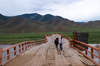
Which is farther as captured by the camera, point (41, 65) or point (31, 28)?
point (31, 28)

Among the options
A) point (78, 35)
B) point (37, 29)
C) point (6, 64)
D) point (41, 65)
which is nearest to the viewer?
point (41, 65)

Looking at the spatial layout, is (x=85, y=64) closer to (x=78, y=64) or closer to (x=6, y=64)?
(x=78, y=64)

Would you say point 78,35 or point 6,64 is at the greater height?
point 78,35

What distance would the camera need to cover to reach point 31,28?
199m

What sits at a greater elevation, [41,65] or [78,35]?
[78,35]

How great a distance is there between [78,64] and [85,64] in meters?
0.42

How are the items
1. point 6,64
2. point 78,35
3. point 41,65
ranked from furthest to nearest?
point 78,35
point 6,64
point 41,65

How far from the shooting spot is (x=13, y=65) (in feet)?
26.5

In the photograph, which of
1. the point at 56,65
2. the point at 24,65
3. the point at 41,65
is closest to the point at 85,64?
the point at 56,65

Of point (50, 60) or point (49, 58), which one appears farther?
point (49, 58)

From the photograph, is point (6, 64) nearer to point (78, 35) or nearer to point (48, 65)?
point (48, 65)

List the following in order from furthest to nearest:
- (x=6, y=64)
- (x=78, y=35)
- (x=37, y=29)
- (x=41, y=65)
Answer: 1. (x=37, y=29)
2. (x=78, y=35)
3. (x=6, y=64)
4. (x=41, y=65)

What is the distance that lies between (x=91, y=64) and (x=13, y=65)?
15.4 ft

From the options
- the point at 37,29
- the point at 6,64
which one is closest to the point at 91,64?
the point at 6,64
